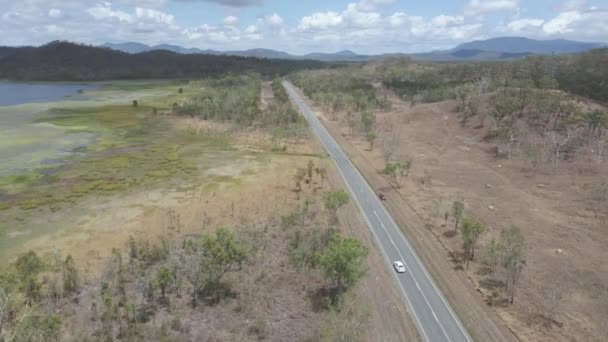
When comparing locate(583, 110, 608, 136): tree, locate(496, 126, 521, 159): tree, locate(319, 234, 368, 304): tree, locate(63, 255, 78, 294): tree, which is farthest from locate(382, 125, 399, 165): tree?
locate(63, 255, 78, 294): tree

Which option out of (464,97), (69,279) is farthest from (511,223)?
(464,97)

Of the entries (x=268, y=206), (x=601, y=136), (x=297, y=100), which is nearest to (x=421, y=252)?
(x=268, y=206)

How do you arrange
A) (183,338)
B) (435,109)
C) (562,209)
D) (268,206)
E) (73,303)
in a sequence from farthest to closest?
(435,109)
(268,206)
(562,209)
(73,303)
(183,338)

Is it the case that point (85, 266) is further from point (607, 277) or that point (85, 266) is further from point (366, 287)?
point (607, 277)

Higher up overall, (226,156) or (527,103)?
(527,103)

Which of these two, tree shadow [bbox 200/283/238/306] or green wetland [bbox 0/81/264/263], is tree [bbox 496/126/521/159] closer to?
green wetland [bbox 0/81/264/263]
